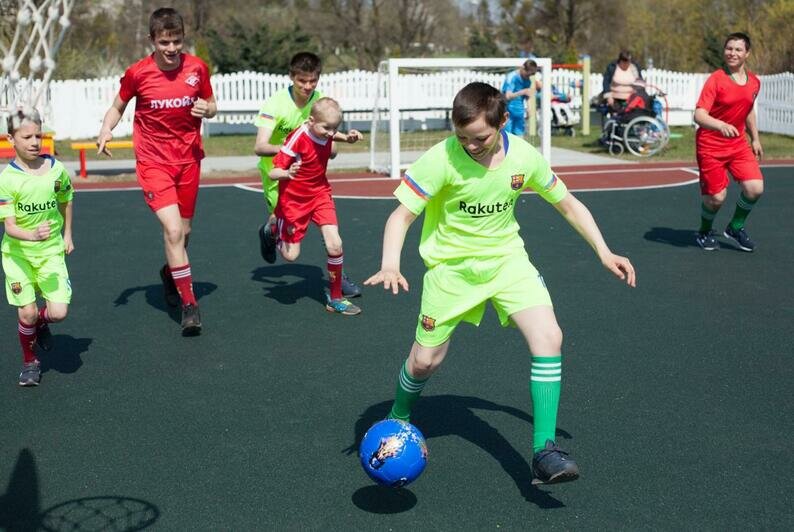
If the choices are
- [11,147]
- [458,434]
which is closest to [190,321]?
[458,434]

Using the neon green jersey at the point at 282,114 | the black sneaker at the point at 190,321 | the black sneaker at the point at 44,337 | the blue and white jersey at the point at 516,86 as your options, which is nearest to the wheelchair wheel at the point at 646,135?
the blue and white jersey at the point at 516,86

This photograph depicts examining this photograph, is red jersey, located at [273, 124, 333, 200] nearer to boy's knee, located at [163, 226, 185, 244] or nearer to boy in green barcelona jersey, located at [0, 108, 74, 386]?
boy's knee, located at [163, 226, 185, 244]

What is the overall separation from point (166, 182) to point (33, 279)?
1.56 meters

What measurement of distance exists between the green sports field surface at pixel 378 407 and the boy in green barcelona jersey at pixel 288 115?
0.93m

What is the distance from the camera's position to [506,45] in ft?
182

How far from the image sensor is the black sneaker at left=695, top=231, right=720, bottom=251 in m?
10.6

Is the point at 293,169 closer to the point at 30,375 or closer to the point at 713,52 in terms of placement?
the point at 30,375

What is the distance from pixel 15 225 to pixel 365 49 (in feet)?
117

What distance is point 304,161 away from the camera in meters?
8.04

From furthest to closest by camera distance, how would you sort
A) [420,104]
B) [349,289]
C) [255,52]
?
[255,52]
[420,104]
[349,289]

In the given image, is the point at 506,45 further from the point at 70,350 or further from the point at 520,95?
the point at 70,350

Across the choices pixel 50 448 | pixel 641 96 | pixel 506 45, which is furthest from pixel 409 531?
pixel 506 45

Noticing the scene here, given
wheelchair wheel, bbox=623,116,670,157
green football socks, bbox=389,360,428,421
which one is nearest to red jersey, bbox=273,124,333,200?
green football socks, bbox=389,360,428,421

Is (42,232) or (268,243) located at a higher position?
(42,232)
